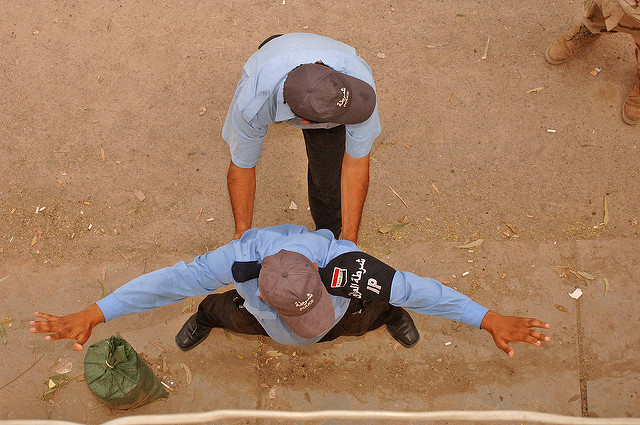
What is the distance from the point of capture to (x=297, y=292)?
9.09 feet

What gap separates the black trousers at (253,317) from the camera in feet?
12.1

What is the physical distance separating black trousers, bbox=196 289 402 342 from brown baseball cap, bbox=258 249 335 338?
0.65 metres

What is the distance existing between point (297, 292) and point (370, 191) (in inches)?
77.5

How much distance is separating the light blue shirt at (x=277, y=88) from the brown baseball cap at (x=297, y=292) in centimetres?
78

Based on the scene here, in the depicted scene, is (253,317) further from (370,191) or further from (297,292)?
(370,191)

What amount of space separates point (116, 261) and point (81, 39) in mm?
2124

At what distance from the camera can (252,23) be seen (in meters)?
5.01

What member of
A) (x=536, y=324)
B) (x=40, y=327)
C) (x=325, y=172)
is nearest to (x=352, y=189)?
(x=325, y=172)

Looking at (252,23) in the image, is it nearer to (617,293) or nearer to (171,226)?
(171,226)

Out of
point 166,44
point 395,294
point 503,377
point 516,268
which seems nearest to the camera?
point 395,294

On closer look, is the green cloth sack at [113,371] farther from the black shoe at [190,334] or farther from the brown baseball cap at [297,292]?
the brown baseball cap at [297,292]

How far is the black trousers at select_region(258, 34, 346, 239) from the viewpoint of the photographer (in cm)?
354

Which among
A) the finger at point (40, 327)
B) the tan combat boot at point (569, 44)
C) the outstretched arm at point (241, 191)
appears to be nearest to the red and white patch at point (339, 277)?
the outstretched arm at point (241, 191)

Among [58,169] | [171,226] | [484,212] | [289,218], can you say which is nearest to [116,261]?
[171,226]
